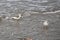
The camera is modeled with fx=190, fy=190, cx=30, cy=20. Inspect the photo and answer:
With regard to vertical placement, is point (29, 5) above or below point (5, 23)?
above

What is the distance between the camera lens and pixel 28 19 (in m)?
2.34

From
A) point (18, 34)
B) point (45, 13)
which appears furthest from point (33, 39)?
point (45, 13)

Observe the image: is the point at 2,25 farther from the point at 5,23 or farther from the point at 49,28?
the point at 49,28

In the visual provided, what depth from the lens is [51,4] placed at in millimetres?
2340

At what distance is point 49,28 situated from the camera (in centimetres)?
232

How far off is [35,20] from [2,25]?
1.34 ft

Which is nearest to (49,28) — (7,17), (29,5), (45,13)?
(45,13)

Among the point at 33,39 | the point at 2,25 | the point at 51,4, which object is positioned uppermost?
the point at 51,4

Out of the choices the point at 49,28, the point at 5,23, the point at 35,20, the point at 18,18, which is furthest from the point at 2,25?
the point at 49,28

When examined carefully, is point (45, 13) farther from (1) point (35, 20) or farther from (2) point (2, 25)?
(2) point (2, 25)

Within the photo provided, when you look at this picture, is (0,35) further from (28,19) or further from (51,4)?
(51,4)

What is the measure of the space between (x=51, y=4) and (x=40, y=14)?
0.18 m

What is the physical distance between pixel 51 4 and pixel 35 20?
0.28 m

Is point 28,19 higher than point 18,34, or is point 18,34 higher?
point 28,19
